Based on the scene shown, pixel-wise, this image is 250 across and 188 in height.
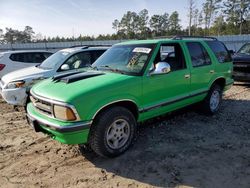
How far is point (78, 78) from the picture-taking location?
4.30 meters

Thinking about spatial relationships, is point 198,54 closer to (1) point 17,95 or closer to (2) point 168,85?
(2) point 168,85

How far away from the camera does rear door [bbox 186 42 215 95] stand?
219 inches

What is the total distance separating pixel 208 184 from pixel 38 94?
2.89m

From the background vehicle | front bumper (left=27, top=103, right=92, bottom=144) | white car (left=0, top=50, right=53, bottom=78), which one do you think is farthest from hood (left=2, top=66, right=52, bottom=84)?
the background vehicle

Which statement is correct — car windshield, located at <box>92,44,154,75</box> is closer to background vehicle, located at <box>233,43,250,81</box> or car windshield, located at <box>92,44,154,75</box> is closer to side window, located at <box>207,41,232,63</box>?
side window, located at <box>207,41,232,63</box>

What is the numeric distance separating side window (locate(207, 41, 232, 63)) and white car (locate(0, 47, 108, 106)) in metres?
3.36

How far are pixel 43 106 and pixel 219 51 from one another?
462 cm

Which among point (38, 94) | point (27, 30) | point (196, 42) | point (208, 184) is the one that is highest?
point (27, 30)

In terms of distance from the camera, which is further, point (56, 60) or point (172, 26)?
point (172, 26)

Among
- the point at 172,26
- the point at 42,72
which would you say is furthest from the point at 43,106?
the point at 172,26

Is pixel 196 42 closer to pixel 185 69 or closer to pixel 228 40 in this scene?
pixel 185 69

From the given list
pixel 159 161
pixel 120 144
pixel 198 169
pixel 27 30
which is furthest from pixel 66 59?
pixel 27 30

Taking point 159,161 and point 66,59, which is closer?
point 159,161

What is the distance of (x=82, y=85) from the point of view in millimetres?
3988
